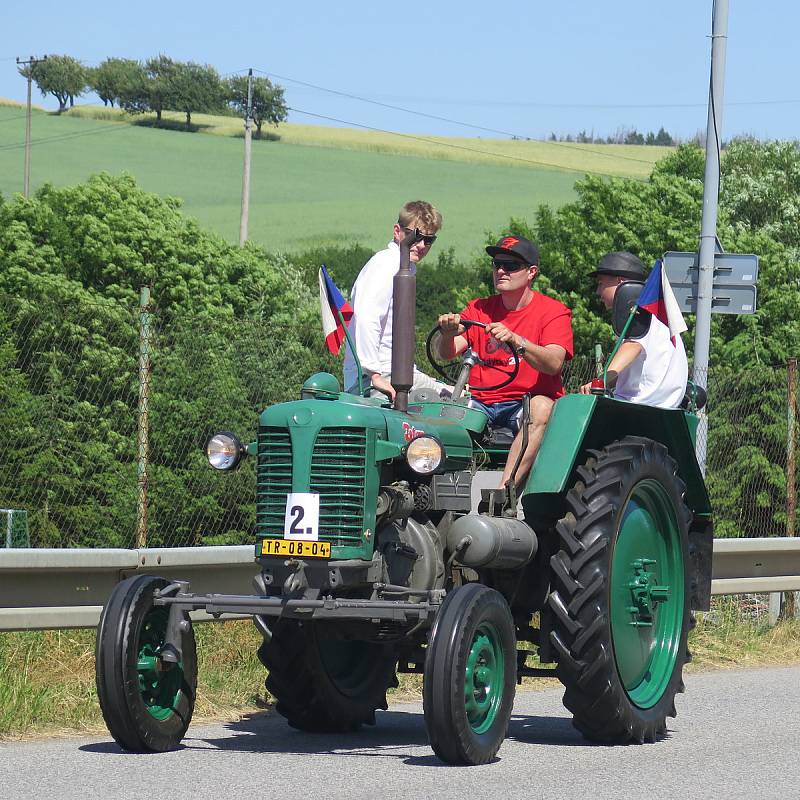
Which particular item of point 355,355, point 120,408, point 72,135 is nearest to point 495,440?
point 355,355

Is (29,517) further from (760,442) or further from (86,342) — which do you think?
(760,442)

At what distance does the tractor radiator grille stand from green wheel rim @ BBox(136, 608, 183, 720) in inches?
23.3

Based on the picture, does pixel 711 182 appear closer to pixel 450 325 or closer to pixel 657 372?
pixel 657 372

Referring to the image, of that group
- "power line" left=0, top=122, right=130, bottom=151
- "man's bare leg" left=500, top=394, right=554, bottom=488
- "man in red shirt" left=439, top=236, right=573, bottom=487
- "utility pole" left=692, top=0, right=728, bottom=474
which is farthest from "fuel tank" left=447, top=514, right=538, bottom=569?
"power line" left=0, top=122, right=130, bottom=151

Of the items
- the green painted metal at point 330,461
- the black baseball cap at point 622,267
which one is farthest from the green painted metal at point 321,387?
the black baseball cap at point 622,267

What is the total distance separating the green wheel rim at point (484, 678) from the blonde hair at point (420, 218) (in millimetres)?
2111

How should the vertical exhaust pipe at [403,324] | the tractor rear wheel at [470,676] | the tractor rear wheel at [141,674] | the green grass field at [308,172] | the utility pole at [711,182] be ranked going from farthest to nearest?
the green grass field at [308,172] → the utility pole at [711,182] → the vertical exhaust pipe at [403,324] → the tractor rear wheel at [141,674] → the tractor rear wheel at [470,676]

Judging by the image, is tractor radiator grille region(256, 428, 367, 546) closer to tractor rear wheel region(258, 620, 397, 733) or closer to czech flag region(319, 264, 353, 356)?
tractor rear wheel region(258, 620, 397, 733)

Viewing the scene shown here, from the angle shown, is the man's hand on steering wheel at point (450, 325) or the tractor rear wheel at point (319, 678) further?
the man's hand on steering wheel at point (450, 325)

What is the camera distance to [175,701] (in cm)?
688

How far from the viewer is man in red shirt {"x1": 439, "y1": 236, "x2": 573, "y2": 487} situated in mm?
7789

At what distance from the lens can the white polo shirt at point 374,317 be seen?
791cm

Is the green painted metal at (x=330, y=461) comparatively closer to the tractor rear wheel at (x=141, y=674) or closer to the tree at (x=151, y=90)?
the tractor rear wheel at (x=141, y=674)

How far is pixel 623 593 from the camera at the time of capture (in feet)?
25.4
